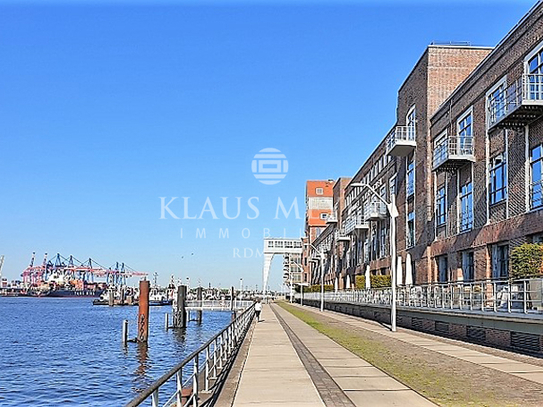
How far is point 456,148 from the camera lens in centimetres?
3597

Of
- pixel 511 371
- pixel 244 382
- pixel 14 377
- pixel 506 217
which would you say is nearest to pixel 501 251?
pixel 506 217

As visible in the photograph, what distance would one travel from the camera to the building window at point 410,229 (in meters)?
47.8

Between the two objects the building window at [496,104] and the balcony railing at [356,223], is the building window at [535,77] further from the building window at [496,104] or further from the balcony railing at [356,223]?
the balcony railing at [356,223]

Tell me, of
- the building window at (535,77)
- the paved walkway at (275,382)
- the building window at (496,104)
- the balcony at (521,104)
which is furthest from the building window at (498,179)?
the paved walkway at (275,382)

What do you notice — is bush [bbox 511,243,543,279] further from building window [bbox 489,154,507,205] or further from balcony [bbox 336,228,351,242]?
balcony [bbox 336,228,351,242]

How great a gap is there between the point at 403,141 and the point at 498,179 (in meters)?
16.2

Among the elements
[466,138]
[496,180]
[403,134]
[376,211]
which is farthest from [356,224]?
[496,180]

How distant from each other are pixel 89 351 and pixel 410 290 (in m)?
20.6

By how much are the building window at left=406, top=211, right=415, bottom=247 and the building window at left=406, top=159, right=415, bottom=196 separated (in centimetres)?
159

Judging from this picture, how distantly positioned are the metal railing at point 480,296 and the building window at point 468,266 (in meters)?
2.61

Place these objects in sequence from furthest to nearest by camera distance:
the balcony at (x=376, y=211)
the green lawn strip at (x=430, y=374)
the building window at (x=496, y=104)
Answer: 1. the balcony at (x=376, y=211)
2. the building window at (x=496, y=104)
3. the green lawn strip at (x=430, y=374)

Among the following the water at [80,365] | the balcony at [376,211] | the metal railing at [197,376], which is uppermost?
the balcony at [376,211]

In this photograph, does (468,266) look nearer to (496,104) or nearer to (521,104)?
(496,104)

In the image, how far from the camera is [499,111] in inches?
1179
